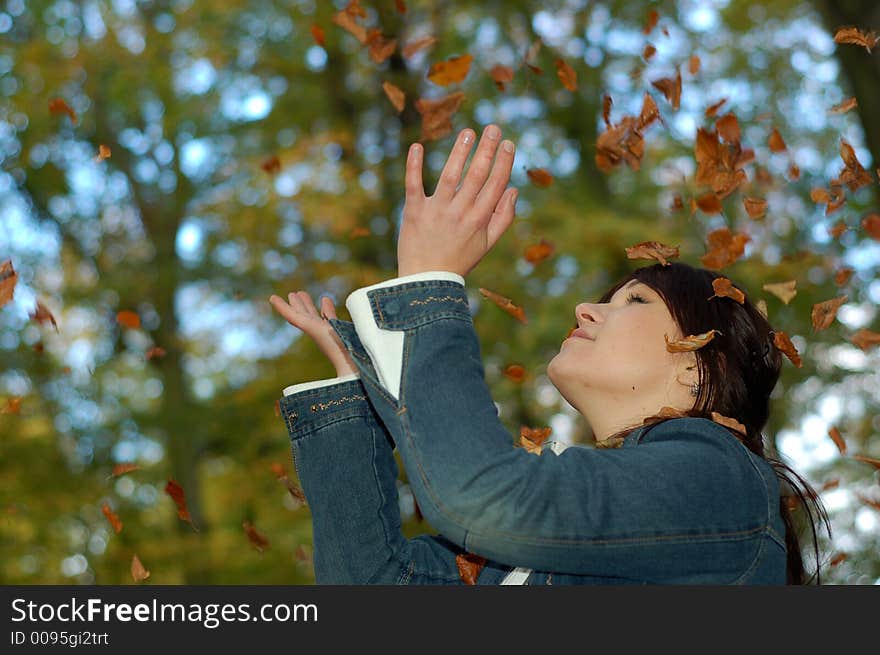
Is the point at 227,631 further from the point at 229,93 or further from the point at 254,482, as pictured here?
the point at 229,93

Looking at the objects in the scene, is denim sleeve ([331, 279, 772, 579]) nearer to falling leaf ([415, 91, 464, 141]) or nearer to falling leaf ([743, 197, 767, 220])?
falling leaf ([743, 197, 767, 220])

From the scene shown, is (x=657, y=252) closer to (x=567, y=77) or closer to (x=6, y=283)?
(x=6, y=283)

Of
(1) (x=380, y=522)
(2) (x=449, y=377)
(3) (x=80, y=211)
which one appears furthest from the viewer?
(3) (x=80, y=211)

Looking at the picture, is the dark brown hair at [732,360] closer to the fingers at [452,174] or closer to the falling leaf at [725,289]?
the falling leaf at [725,289]

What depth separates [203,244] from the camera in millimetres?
11531

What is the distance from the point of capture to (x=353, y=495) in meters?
2.18

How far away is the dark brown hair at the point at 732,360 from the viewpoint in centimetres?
223

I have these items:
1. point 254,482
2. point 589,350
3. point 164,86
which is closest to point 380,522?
point 589,350

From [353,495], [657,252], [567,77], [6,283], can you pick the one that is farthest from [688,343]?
[567,77]

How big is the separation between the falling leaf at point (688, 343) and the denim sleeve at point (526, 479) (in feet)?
1.24

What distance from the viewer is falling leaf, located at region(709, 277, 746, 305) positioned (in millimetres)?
2334

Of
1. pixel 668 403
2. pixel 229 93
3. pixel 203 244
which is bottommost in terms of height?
pixel 203 244

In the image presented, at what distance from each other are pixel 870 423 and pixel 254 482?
6.78 m

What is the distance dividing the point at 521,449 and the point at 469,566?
0.62 m
